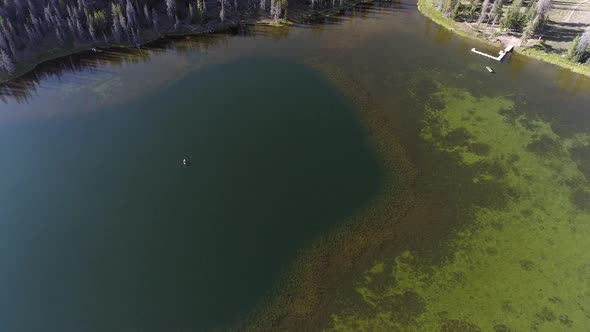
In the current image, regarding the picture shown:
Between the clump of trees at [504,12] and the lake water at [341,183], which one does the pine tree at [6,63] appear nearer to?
the lake water at [341,183]

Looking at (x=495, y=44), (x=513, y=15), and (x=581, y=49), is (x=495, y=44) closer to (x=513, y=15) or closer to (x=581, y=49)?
(x=513, y=15)

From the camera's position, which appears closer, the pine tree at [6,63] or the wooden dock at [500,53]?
the pine tree at [6,63]

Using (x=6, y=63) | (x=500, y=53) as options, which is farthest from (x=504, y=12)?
(x=6, y=63)

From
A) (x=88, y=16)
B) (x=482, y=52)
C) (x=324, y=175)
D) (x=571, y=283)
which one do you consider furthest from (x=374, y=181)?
(x=88, y=16)

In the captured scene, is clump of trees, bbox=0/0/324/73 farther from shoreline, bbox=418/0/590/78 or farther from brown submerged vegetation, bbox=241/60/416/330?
brown submerged vegetation, bbox=241/60/416/330

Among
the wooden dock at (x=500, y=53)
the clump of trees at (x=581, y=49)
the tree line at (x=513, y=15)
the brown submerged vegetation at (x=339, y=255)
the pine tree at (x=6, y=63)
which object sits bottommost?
the brown submerged vegetation at (x=339, y=255)

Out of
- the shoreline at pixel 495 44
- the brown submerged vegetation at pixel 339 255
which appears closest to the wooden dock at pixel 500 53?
the shoreline at pixel 495 44
